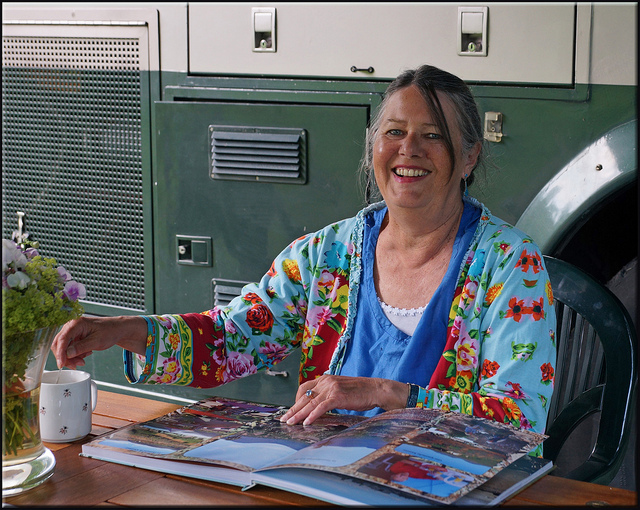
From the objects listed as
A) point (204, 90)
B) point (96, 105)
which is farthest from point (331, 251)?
point (96, 105)

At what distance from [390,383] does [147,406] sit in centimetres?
50

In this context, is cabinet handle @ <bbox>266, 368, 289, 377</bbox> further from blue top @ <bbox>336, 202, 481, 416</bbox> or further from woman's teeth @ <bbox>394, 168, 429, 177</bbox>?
woman's teeth @ <bbox>394, 168, 429, 177</bbox>

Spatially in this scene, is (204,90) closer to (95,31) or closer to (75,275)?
(95,31)

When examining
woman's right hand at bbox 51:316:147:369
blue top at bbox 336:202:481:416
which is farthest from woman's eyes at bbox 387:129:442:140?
woman's right hand at bbox 51:316:147:369

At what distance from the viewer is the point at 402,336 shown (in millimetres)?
1836

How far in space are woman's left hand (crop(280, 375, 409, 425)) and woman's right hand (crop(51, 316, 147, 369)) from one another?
41 cm

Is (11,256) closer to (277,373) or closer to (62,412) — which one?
(62,412)

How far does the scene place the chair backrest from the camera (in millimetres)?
1899

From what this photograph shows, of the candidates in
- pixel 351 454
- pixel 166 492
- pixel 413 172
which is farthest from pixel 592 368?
pixel 166 492

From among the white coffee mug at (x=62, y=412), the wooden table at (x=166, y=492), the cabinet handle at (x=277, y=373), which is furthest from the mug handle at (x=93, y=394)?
the cabinet handle at (x=277, y=373)

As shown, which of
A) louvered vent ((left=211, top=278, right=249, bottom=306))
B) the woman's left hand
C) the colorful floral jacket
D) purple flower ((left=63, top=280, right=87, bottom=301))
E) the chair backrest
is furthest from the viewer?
louvered vent ((left=211, top=278, right=249, bottom=306))

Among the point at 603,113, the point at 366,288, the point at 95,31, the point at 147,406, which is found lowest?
the point at 147,406

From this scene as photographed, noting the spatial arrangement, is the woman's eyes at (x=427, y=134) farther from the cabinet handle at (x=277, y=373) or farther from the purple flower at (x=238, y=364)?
the cabinet handle at (x=277, y=373)

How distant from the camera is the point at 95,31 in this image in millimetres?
2842
